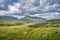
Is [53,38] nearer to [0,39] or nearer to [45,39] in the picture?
[45,39]

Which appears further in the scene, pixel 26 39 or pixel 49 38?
pixel 26 39

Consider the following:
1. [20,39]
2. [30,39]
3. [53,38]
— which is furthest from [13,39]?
[53,38]

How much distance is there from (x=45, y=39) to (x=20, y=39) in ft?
40.9

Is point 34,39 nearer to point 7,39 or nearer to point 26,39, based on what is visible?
point 26,39

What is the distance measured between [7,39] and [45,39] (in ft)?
61.4

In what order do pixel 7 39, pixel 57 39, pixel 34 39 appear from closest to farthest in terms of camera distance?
pixel 57 39
pixel 34 39
pixel 7 39

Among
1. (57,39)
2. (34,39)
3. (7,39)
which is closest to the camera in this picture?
(57,39)

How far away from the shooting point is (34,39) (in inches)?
2496

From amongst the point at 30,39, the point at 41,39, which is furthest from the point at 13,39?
the point at 41,39

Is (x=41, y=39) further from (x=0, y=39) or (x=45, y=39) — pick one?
(x=0, y=39)

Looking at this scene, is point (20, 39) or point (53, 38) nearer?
point (53, 38)

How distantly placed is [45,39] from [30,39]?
23.6 ft

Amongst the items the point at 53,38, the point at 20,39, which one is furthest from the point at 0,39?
the point at 53,38

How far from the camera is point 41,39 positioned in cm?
6100
